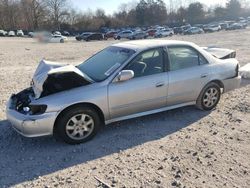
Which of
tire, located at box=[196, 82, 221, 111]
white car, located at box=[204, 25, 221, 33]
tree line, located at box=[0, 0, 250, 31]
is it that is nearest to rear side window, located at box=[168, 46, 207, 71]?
tire, located at box=[196, 82, 221, 111]

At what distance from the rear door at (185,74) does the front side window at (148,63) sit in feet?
0.69

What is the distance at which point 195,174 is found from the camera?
13.5ft

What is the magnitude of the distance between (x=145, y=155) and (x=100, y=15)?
290 feet

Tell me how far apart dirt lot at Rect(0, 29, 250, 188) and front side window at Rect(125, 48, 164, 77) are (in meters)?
0.99

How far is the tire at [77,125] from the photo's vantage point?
16.0 ft

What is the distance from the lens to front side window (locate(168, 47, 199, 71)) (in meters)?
5.93

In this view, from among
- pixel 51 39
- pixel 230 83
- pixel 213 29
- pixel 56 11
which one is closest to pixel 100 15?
pixel 56 11

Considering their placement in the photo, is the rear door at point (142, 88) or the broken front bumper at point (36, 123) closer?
the broken front bumper at point (36, 123)

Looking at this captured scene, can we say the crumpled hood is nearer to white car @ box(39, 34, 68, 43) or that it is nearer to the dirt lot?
the dirt lot

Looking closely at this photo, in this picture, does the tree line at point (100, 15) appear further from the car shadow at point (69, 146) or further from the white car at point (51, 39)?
the car shadow at point (69, 146)

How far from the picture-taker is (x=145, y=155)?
4.66 m

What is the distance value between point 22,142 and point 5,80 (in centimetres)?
553

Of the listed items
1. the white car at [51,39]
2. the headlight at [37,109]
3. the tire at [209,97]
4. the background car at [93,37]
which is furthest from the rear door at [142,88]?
the background car at [93,37]

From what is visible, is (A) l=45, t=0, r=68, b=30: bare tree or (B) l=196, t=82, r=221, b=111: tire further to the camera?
(A) l=45, t=0, r=68, b=30: bare tree
